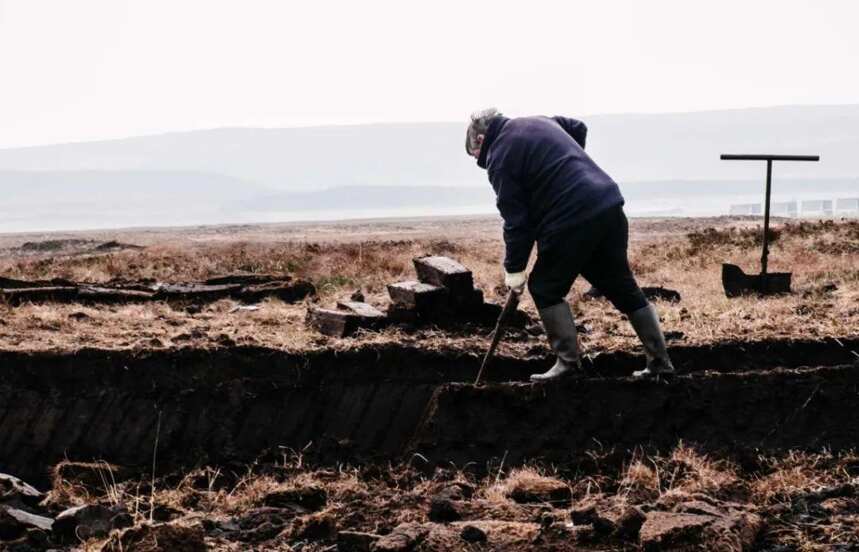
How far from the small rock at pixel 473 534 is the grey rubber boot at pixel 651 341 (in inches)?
97.6

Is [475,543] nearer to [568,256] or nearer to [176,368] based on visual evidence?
[568,256]

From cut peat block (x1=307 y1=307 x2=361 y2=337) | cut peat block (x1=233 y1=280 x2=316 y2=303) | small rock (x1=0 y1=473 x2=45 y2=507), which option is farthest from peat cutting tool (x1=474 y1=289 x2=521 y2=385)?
cut peat block (x1=233 y1=280 x2=316 y2=303)

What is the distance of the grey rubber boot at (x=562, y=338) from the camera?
7.05 meters

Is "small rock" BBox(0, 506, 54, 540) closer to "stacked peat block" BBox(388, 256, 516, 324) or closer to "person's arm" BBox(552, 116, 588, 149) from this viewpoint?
"stacked peat block" BBox(388, 256, 516, 324)

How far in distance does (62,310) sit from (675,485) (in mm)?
6572

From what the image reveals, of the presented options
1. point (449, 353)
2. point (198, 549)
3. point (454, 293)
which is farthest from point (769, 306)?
point (198, 549)

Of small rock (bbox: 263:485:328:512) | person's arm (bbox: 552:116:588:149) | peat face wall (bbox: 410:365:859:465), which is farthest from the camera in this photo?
person's arm (bbox: 552:116:588:149)

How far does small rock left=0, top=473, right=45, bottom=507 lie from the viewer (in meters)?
5.95

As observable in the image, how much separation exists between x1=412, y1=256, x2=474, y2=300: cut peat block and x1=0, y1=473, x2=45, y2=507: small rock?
3920 millimetres

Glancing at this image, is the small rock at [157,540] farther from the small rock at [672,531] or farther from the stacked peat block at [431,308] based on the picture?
the stacked peat block at [431,308]

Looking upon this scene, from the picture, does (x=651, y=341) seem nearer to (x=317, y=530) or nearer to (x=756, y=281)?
(x=317, y=530)

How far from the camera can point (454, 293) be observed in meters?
9.20

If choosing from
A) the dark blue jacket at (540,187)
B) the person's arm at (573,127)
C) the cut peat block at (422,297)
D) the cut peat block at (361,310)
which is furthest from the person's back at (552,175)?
the cut peat block at (361,310)

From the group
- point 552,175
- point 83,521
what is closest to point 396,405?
point 552,175
